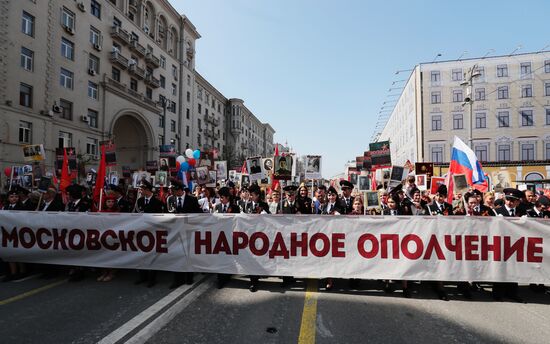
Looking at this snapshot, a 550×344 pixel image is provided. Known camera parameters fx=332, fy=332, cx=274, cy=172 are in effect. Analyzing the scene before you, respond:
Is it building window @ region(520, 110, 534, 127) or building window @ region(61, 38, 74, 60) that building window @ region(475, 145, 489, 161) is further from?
building window @ region(61, 38, 74, 60)

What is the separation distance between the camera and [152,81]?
38656 mm

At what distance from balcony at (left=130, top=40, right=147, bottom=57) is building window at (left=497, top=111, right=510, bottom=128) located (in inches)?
1609

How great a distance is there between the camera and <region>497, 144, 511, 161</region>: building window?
123ft

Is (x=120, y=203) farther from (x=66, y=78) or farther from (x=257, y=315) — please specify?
(x=66, y=78)


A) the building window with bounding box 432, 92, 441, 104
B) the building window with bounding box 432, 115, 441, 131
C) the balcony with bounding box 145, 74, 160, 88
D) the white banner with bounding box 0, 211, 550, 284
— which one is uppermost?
the balcony with bounding box 145, 74, 160, 88

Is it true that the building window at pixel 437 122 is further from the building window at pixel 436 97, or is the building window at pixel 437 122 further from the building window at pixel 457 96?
the building window at pixel 457 96

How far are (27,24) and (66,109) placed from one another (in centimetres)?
642

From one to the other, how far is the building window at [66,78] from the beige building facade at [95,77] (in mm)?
73

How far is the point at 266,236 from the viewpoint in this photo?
5.60 meters

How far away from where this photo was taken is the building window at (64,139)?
84.6 ft

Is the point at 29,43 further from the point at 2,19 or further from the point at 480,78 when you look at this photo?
the point at 480,78

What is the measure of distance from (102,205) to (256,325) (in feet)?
16.4

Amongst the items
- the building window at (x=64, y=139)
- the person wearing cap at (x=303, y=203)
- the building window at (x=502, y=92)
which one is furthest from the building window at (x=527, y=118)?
the building window at (x=64, y=139)

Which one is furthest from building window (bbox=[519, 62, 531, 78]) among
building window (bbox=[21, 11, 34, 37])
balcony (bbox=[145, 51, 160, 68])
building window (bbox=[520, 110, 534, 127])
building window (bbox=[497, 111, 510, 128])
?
building window (bbox=[21, 11, 34, 37])
